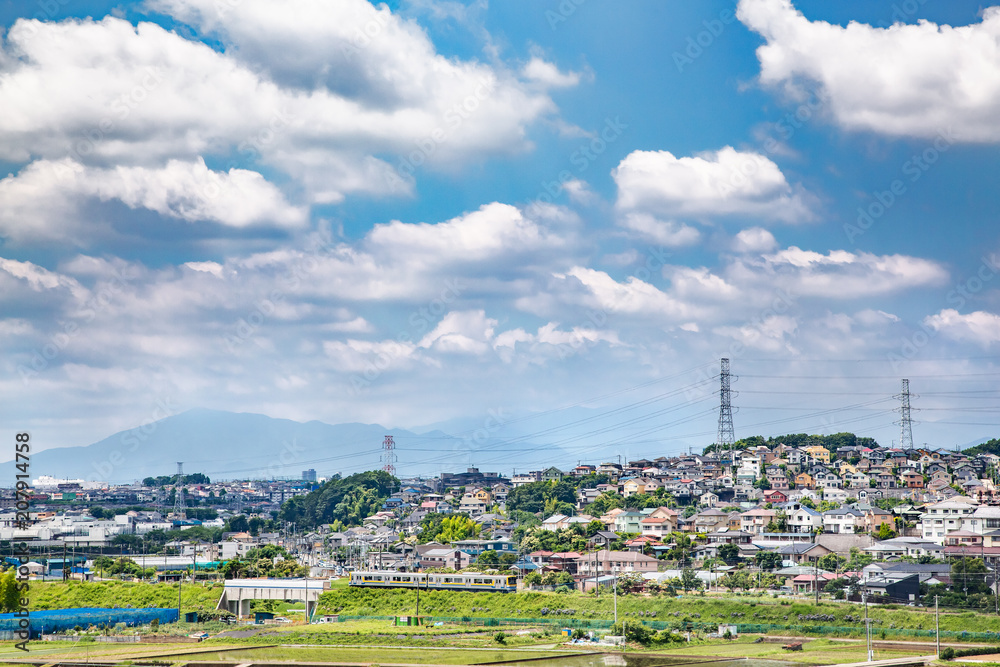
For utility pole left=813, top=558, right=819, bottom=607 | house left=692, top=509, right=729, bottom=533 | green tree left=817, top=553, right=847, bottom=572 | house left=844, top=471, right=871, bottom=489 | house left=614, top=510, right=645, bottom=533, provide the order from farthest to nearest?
house left=844, top=471, right=871, bottom=489
house left=614, top=510, right=645, bottom=533
house left=692, top=509, right=729, bottom=533
green tree left=817, top=553, right=847, bottom=572
utility pole left=813, top=558, right=819, bottom=607

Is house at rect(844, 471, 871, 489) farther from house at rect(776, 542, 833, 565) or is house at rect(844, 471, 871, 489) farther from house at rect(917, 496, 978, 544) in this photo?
house at rect(776, 542, 833, 565)

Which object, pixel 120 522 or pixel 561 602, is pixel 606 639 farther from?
pixel 120 522

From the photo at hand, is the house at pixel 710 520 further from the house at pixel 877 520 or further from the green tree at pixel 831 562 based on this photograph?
the green tree at pixel 831 562

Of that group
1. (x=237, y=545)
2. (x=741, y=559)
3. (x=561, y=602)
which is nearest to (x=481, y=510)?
(x=237, y=545)

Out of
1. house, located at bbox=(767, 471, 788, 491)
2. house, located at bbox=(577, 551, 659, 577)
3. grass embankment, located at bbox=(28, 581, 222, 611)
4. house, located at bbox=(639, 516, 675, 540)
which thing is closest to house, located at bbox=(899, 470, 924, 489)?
house, located at bbox=(767, 471, 788, 491)

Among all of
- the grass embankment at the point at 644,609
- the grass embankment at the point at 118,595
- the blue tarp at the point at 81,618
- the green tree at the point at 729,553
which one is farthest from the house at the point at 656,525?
the blue tarp at the point at 81,618

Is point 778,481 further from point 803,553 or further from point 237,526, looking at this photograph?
point 237,526

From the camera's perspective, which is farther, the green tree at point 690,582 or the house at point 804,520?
the house at point 804,520
